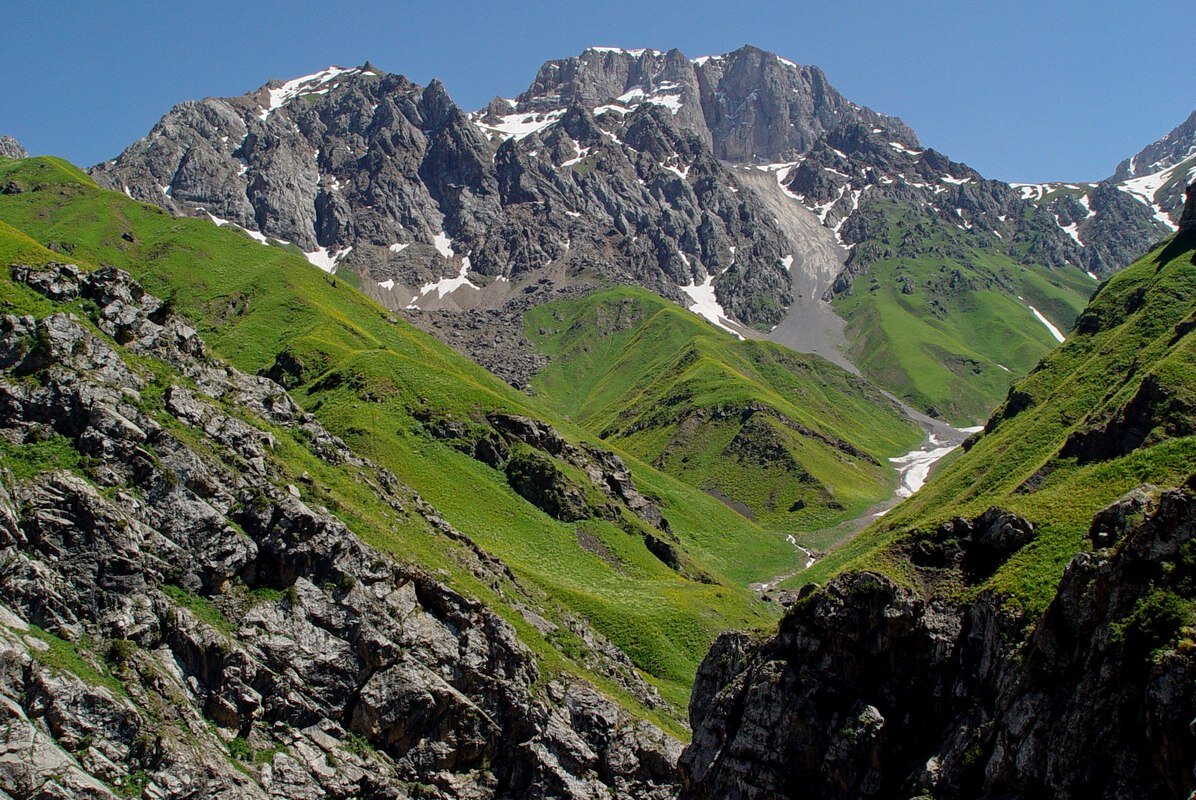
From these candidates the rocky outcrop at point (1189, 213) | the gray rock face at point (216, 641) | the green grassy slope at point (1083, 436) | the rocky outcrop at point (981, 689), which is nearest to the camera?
the rocky outcrop at point (981, 689)

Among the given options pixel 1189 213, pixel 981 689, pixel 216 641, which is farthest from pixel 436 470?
pixel 1189 213

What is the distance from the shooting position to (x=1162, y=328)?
124m

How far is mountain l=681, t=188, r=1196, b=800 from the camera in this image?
27125 millimetres

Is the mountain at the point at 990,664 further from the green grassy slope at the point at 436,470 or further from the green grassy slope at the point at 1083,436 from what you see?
the green grassy slope at the point at 436,470

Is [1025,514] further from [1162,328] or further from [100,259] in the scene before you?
[100,259]

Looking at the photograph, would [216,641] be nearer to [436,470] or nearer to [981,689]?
[981,689]

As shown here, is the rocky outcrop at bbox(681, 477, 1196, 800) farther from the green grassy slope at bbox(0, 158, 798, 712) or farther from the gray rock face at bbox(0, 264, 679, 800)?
the green grassy slope at bbox(0, 158, 798, 712)

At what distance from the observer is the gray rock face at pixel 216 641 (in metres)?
38.1

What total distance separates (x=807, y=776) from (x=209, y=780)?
26746 mm

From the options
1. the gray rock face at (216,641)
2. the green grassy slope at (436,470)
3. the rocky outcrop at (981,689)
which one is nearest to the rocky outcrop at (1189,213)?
the green grassy slope at (436,470)

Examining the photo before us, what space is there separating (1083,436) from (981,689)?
259 feet

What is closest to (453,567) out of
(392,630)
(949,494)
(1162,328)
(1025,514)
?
(392,630)

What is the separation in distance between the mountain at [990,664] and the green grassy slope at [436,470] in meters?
27.6

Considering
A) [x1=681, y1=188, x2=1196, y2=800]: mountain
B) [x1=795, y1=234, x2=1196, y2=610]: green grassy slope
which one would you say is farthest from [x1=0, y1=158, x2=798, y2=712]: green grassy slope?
[x1=681, y1=188, x2=1196, y2=800]: mountain
